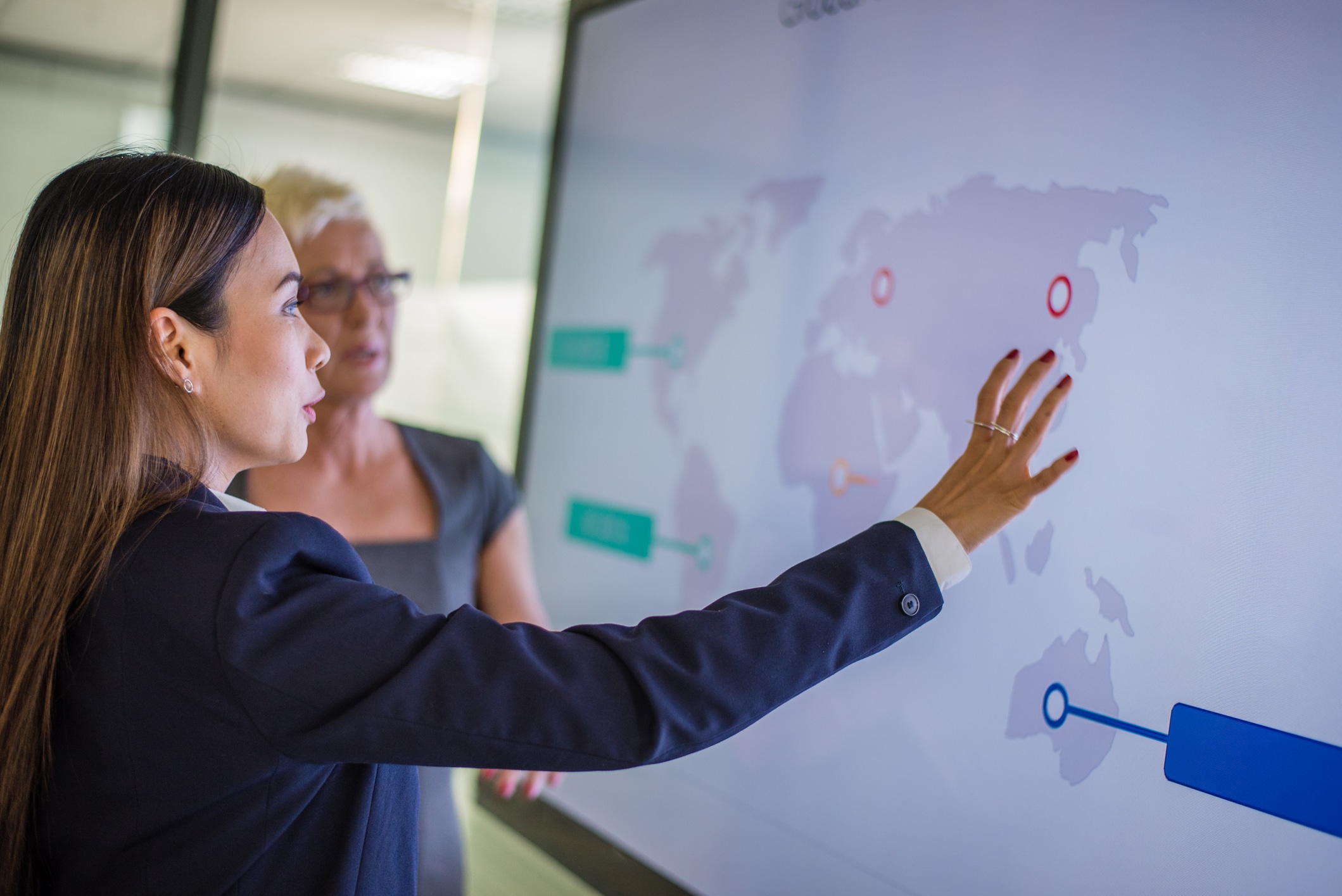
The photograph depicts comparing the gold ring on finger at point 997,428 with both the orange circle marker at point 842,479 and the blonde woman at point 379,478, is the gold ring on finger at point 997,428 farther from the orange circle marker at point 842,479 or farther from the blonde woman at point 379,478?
the blonde woman at point 379,478

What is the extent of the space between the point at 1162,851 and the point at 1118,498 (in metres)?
0.40

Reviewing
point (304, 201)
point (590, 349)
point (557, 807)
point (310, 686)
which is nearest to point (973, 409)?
point (310, 686)

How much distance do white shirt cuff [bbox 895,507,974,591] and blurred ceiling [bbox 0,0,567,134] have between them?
96.8 inches

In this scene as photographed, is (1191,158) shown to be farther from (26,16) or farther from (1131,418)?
(26,16)

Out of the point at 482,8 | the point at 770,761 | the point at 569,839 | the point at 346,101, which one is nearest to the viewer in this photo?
the point at 770,761

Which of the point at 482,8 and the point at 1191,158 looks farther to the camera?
the point at 482,8

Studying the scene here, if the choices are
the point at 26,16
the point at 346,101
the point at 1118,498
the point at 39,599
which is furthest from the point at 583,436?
the point at 346,101

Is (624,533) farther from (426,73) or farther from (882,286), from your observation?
(426,73)

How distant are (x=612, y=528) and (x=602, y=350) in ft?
1.26

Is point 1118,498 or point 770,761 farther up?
point 1118,498

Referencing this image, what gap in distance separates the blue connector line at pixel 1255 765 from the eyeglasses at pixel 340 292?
1317mm

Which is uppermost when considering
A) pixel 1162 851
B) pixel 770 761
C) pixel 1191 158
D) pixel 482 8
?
pixel 482 8

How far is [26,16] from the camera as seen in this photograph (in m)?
2.78

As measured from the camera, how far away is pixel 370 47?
3914 mm
